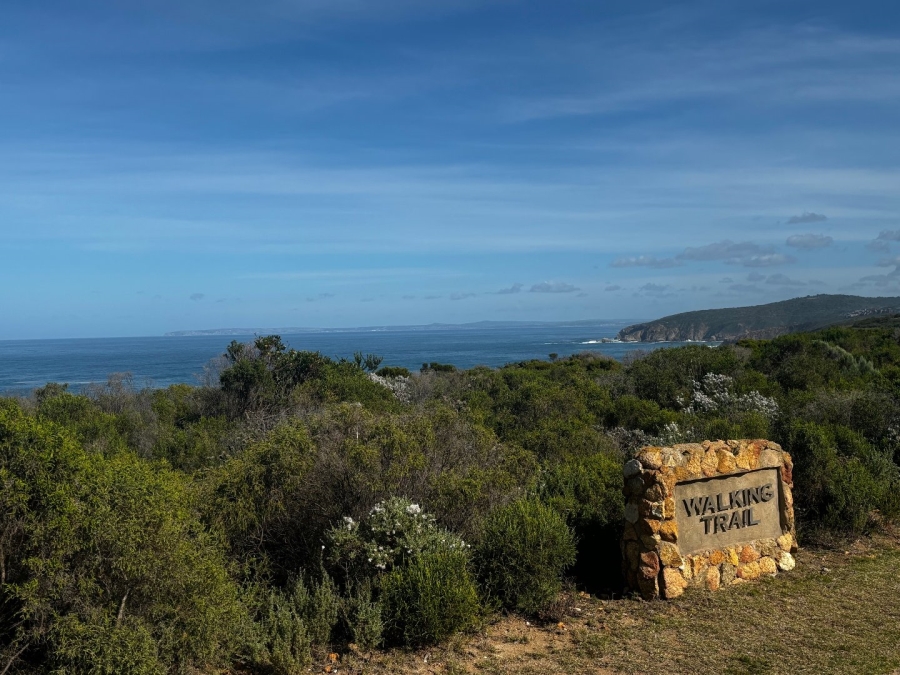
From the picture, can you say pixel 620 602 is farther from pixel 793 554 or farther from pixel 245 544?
pixel 245 544

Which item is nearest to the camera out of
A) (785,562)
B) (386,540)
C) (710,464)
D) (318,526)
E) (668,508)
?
(386,540)

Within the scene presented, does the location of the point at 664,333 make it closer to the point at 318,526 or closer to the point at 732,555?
the point at 732,555

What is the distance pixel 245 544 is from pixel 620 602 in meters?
3.87

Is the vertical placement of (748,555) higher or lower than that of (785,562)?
higher

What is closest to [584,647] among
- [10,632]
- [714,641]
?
[714,641]

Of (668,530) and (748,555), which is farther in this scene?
(748,555)

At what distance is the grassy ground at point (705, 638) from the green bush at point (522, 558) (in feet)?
0.84

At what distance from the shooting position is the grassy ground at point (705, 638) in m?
5.84

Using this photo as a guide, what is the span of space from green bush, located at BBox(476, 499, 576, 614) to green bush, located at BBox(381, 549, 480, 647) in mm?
612

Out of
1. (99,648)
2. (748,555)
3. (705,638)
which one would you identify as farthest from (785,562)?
Answer: (99,648)

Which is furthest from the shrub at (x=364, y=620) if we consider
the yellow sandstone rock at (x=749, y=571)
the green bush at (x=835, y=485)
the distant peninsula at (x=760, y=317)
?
the distant peninsula at (x=760, y=317)

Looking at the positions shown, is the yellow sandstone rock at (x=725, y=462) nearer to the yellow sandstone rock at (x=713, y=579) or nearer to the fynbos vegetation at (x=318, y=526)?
the yellow sandstone rock at (x=713, y=579)

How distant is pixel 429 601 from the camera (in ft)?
19.8

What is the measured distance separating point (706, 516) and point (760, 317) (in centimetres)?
11611
